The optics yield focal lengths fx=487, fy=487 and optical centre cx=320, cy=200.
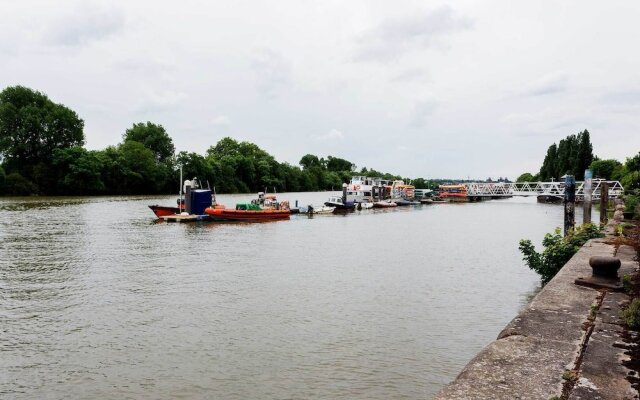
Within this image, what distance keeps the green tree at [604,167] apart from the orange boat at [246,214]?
76.4 m

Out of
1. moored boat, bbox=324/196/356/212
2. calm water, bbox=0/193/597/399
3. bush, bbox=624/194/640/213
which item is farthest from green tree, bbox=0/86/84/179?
bush, bbox=624/194/640/213

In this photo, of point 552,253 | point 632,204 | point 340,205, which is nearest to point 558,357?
point 552,253

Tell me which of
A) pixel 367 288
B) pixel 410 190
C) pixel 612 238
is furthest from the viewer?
pixel 410 190

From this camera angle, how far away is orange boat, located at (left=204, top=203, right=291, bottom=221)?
46906 mm

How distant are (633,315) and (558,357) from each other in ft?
5.71

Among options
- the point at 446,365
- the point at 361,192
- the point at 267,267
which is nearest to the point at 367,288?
the point at 267,267

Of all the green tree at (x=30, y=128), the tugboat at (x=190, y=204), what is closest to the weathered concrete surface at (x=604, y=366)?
the tugboat at (x=190, y=204)

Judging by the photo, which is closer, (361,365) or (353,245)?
(361,365)

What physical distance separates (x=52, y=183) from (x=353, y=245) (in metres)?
82.7

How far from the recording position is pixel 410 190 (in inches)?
4112

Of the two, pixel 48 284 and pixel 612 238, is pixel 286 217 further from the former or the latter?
pixel 612 238

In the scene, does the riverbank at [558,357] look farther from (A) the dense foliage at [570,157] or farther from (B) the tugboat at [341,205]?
(A) the dense foliage at [570,157]

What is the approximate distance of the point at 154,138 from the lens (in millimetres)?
134625

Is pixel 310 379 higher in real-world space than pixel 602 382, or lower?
lower
